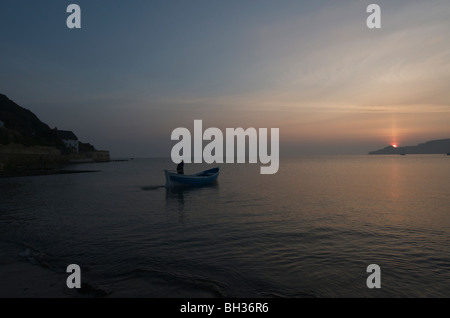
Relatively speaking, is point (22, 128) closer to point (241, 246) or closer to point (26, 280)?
point (26, 280)

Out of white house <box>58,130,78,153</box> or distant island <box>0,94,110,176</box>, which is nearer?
distant island <box>0,94,110,176</box>

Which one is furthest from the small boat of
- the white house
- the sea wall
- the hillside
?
the white house

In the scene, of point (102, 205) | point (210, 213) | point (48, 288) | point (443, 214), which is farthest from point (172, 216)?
point (443, 214)

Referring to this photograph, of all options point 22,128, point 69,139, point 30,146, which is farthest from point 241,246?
point 69,139

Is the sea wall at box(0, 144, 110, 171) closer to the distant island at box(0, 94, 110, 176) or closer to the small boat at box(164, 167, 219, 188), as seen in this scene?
the distant island at box(0, 94, 110, 176)

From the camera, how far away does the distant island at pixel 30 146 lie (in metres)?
64.2

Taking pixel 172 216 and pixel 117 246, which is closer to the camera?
pixel 117 246

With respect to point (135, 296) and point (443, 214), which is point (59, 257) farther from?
point (443, 214)

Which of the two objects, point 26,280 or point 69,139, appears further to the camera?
point 69,139

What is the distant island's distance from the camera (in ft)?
211

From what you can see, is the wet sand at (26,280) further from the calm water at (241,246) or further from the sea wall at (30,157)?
Answer: the sea wall at (30,157)

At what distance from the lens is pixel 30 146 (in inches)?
2970
